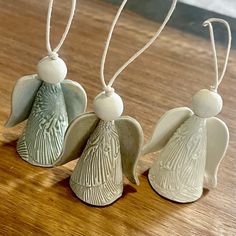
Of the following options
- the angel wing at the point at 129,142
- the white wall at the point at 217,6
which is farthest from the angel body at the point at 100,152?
the white wall at the point at 217,6

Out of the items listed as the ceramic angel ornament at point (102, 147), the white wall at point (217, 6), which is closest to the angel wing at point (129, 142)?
the ceramic angel ornament at point (102, 147)

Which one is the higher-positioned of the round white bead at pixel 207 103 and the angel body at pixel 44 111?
the round white bead at pixel 207 103

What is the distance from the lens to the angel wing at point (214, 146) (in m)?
0.68

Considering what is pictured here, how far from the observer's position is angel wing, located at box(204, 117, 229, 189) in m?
0.68

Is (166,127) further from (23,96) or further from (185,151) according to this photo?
(23,96)

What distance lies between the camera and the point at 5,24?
108 centimetres

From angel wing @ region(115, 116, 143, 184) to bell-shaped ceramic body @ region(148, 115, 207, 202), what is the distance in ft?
0.13

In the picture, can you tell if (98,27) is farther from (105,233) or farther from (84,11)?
(105,233)

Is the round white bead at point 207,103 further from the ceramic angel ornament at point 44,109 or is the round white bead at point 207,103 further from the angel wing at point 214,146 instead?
the ceramic angel ornament at point 44,109

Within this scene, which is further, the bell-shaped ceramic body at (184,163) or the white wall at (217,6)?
the white wall at (217,6)

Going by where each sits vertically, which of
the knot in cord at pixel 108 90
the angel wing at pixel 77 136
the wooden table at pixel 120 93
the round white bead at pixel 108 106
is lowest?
the wooden table at pixel 120 93

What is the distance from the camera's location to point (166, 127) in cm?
69

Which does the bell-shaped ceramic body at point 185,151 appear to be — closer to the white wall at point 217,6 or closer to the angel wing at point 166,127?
the angel wing at point 166,127

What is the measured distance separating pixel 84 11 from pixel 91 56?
8.9 inches
